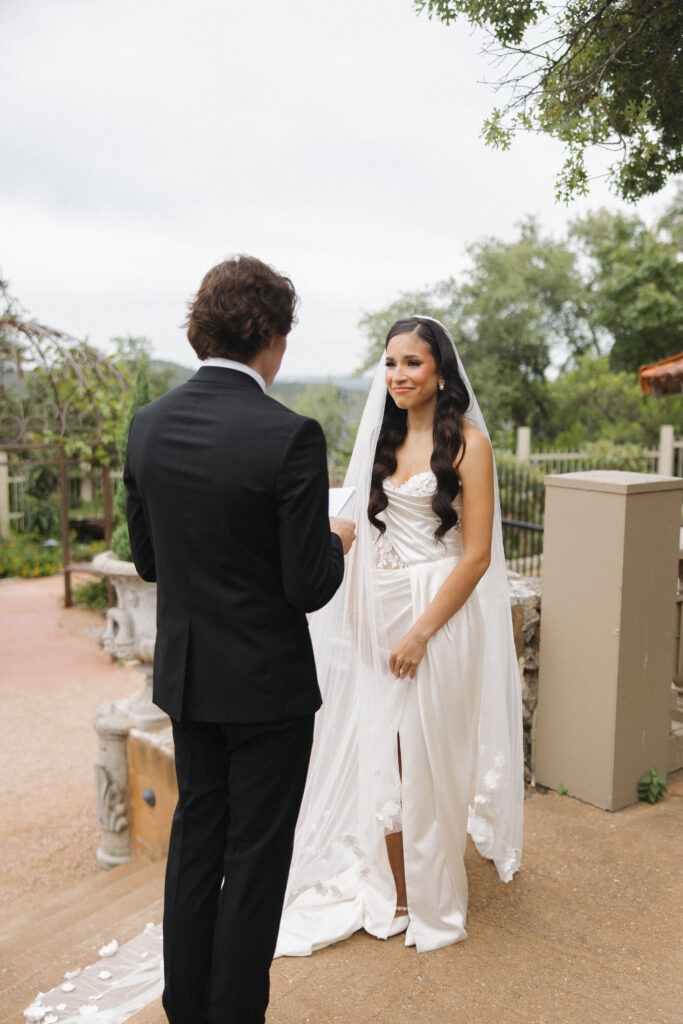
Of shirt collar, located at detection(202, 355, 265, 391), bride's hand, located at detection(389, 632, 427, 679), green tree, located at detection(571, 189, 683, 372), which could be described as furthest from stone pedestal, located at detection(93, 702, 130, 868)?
green tree, located at detection(571, 189, 683, 372)

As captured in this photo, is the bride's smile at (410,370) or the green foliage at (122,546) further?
the green foliage at (122,546)

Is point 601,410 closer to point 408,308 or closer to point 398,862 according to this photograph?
point 408,308

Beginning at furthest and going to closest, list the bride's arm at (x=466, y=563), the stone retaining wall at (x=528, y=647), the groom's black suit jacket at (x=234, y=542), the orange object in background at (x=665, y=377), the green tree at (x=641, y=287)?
the green tree at (x=641, y=287) → the orange object in background at (x=665, y=377) → the stone retaining wall at (x=528, y=647) → the bride's arm at (x=466, y=563) → the groom's black suit jacket at (x=234, y=542)

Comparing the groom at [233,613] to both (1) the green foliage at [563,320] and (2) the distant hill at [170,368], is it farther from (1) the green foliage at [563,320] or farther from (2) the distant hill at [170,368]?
(2) the distant hill at [170,368]

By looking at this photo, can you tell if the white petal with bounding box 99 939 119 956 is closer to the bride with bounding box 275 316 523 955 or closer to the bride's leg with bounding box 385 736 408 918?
the bride with bounding box 275 316 523 955

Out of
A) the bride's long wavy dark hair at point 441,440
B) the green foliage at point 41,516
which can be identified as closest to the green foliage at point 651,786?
the bride's long wavy dark hair at point 441,440

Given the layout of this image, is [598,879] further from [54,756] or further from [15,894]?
[54,756]

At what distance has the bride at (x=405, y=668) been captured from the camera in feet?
8.02

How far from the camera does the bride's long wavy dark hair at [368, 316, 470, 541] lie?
8.08 feet

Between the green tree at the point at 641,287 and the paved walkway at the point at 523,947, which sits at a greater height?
the green tree at the point at 641,287

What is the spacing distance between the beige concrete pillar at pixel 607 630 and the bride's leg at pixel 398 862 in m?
1.11

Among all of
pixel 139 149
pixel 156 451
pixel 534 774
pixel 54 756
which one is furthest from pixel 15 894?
pixel 139 149

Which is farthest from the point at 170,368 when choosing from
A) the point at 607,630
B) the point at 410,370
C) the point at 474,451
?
the point at 474,451

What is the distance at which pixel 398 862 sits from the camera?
256 centimetres
